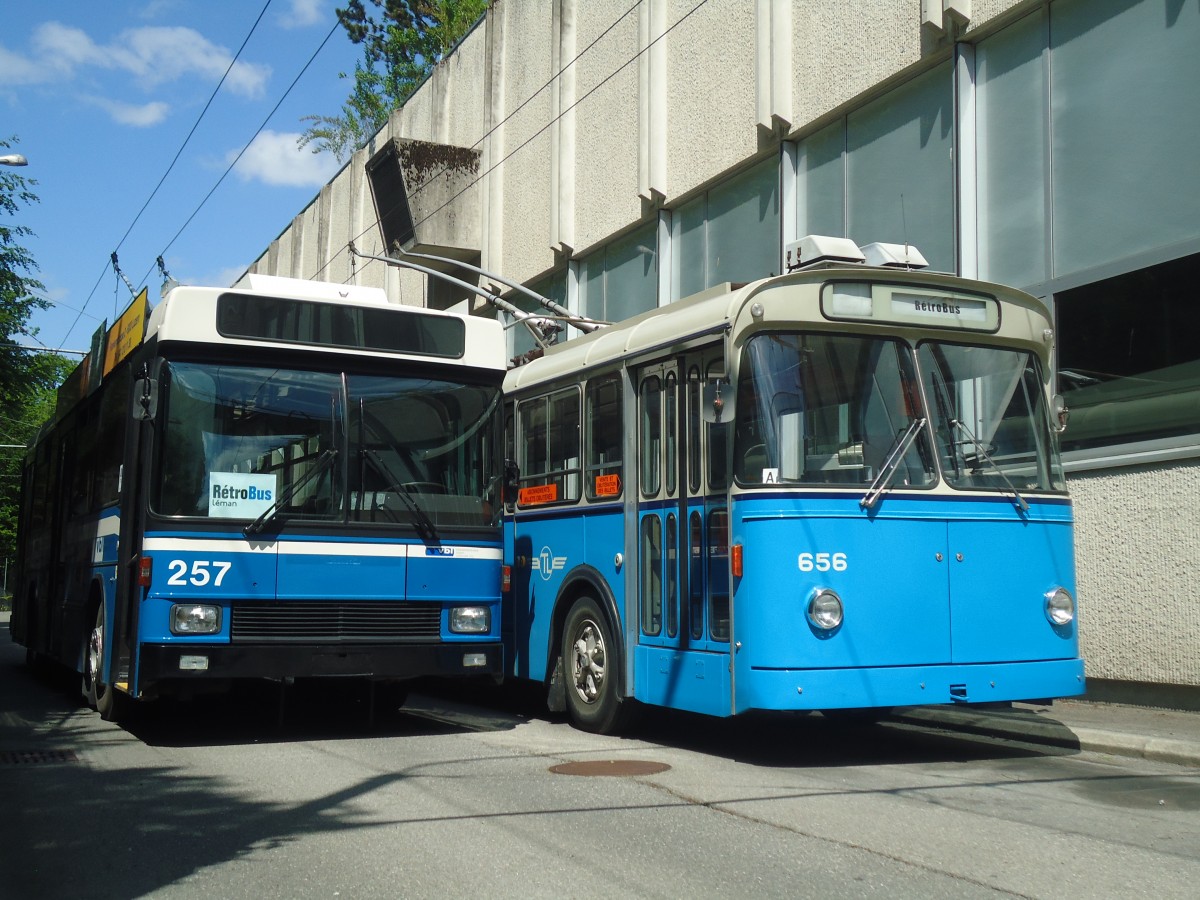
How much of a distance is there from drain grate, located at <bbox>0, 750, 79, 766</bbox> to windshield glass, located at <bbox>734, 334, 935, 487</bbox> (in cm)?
500

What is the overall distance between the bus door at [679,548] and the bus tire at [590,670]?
40cm

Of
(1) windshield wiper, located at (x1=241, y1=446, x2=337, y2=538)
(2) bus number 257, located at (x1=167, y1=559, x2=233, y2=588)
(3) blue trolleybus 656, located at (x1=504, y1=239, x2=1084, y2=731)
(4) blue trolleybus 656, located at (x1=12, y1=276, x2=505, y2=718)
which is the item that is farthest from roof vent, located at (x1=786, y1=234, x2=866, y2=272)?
(2) bus number 257, located at (x1=167, y1=559, x2=233, y2=588)

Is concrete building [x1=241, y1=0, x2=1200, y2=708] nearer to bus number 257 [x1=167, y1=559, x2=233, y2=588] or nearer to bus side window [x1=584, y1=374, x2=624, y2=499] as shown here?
bus side window [x1=584, y1=374, x2=624, y2=499]

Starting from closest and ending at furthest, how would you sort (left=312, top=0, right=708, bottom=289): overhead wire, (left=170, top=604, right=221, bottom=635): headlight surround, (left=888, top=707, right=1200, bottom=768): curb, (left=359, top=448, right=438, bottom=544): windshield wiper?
(left=888, top=707, right=1200, bottom=768): curb
(left=170, top=604, right=221, bottom=635): headlight surround
(left=359, top=448, right=438, bottom=544): windshield wiper
(left=312, top=0, right=708, bottom=289): overhead wire

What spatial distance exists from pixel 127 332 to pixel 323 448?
2.72 meters

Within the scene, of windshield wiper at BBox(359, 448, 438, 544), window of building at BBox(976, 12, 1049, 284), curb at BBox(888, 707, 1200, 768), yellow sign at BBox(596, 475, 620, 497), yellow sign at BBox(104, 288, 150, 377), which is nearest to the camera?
curb at BBox(888, 707, 1200, 768)

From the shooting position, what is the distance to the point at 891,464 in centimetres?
842

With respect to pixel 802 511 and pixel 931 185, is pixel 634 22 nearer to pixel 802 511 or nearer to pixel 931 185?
pixel 931 185

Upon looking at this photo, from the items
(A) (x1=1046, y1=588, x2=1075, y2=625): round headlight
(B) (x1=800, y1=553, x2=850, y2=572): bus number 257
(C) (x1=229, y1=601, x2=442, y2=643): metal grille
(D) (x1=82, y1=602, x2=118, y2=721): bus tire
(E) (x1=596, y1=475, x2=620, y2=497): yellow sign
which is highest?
(E) (x1=596, y1=475, x2=620, y2=497): yellow sign

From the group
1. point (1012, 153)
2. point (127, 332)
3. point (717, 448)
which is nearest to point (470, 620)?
point (717, 448)

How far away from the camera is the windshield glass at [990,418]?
867 cm

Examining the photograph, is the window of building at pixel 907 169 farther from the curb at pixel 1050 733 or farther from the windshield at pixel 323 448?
the windshield at pixel 323 448

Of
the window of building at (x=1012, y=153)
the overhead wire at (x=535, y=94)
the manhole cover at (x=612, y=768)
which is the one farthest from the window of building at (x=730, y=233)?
the manhole cover at (x=612, y=768)

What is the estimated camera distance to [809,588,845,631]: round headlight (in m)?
8.10
